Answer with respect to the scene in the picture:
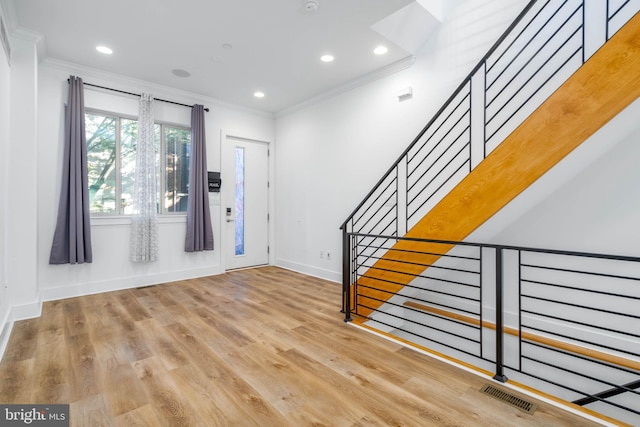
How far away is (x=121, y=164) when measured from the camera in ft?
14.5

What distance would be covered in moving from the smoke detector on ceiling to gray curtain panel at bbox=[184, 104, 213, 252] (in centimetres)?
277

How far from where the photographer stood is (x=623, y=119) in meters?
2.09

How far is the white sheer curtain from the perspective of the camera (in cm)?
441

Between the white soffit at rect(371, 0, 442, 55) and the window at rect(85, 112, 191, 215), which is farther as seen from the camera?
the window at rect(85, 112, 191, 215)

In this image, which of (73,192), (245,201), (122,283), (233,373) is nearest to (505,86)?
(233,373)

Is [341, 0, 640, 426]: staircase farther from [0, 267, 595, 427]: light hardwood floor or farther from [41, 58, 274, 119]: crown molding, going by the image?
[41, 58, 274, 119]: crown molding

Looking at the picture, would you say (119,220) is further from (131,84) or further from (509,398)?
(509,398)

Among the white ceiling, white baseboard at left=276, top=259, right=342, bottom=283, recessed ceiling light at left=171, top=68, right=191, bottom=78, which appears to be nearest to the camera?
the white ceiling

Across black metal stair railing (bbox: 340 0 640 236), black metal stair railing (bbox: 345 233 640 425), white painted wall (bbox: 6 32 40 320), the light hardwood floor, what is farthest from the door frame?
black metal stair railing (bbox: 345 233 640 425)

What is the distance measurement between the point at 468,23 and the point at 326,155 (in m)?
2.52

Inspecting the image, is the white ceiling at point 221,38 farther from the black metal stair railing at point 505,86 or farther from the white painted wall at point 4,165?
the black metal stair railing at point 505,86

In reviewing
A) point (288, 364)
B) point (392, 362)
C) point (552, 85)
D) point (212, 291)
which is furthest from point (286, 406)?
point (552, 85)

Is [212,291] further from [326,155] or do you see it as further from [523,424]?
[523,424]

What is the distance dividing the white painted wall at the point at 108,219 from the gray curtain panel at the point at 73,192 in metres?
0.14
